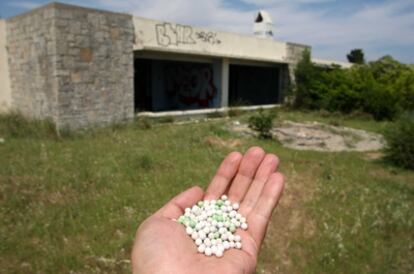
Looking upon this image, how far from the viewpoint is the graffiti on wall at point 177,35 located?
1214cm

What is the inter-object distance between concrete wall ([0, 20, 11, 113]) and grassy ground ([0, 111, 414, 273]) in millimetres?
4339

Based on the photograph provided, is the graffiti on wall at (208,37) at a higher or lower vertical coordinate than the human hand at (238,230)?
higher

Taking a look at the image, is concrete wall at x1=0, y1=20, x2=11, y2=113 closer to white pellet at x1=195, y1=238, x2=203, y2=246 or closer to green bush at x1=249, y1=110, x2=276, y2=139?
green bush at x1=249, y1=110, x2=276, y2=139

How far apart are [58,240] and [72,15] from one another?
7.49m

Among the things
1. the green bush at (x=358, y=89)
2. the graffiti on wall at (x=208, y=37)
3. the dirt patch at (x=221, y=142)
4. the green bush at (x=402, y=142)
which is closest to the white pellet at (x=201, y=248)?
the dirt patch at (x=221, y=142)

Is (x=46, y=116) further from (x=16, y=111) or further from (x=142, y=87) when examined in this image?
(x=142, y=87)

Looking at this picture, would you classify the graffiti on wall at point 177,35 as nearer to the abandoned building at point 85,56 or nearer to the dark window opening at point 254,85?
the abandoned building at point 85,56

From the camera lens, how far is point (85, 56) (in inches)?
373

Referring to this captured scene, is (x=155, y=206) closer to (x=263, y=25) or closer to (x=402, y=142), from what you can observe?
(x=402, y=142)

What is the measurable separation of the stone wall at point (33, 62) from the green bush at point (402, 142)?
8328mm

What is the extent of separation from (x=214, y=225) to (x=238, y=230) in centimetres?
21

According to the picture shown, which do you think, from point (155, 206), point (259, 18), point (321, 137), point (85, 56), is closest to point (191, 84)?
point (259, 18)

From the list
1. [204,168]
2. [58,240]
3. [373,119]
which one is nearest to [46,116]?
[204,168]

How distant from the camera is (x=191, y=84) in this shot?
56.9 ft
